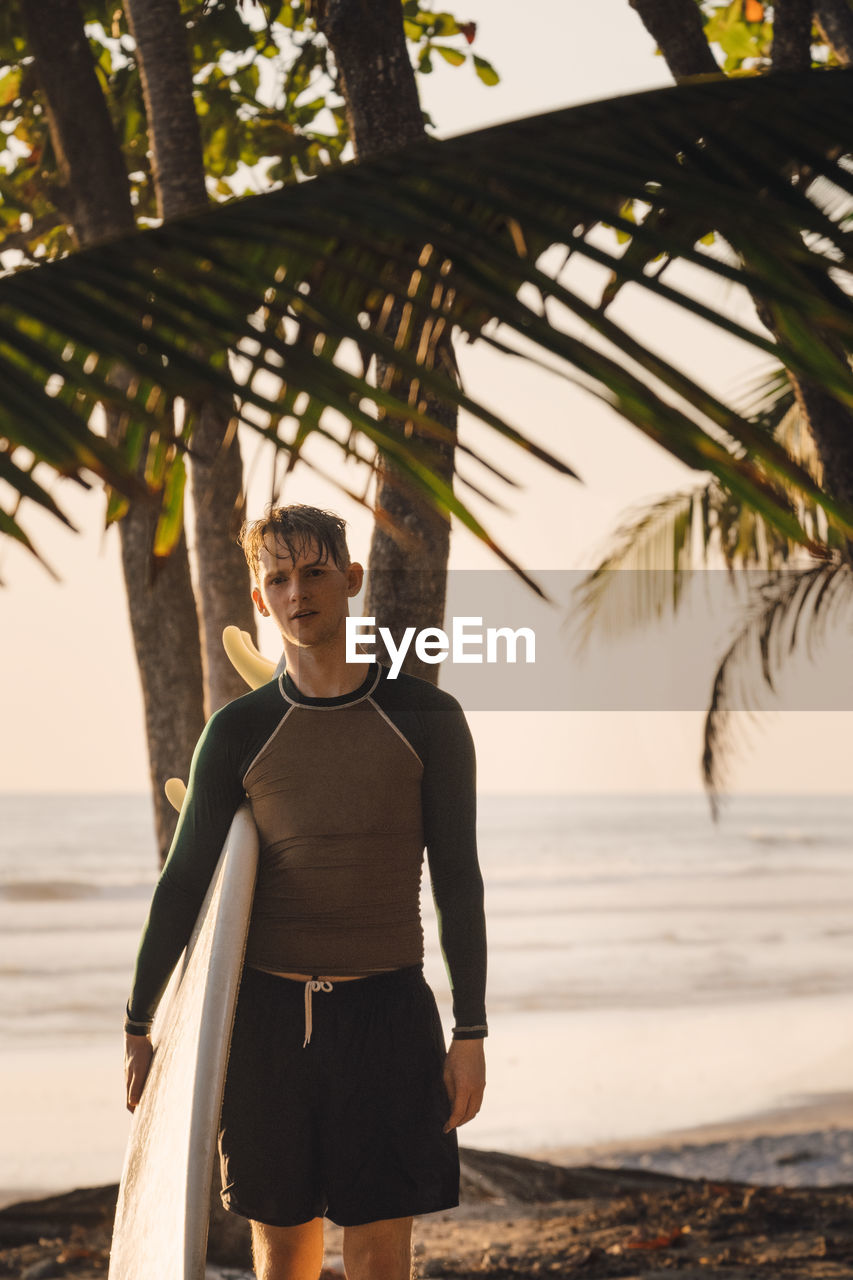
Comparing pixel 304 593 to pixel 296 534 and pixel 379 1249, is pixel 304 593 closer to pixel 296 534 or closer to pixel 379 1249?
pixel 296 534

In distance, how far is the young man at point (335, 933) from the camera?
2.29 metres

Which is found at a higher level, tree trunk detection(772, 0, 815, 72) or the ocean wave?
tree trunk detection(772, 0, 815, 72)

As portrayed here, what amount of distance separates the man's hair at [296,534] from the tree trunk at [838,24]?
281 centimetres

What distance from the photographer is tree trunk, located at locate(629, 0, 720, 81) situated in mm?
3346

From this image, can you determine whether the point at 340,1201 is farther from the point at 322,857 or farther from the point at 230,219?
the point at 230,219

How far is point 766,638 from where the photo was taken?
6.49 meters

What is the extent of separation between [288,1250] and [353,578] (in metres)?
1.23

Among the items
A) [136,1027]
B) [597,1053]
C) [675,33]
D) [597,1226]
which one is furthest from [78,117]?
[597,1053]

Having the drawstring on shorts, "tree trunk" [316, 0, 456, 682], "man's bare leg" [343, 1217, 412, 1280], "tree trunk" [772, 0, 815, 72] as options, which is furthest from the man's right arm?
"tree trunk" [772, 0, 815, 72]

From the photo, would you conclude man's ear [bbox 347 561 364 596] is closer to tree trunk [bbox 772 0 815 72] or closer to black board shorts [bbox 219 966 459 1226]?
black board shorts [bbox 219 966 459 1226]

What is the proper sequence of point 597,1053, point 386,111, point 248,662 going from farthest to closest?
point 597,1053 → point 386,111 → point 248,662

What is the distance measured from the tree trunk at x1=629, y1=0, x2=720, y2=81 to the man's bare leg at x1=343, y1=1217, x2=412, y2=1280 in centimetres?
282

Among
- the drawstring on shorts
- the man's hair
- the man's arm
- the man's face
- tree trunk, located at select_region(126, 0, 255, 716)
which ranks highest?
tree trunk, located at select_region(126, 0, 255, 716)

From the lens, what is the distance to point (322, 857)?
7.62 ft
